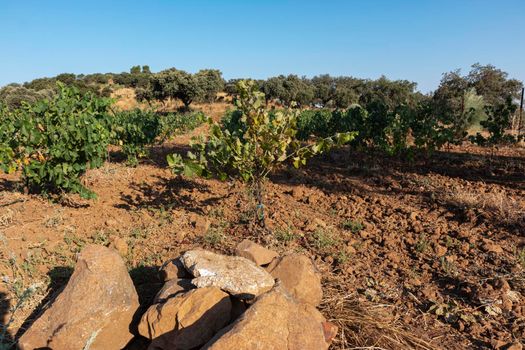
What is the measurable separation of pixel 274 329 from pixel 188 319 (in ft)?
2.03

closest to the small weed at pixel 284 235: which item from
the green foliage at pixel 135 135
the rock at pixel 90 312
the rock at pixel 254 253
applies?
the rock at pixel 254 253

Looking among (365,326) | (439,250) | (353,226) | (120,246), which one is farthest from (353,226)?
(120,246)

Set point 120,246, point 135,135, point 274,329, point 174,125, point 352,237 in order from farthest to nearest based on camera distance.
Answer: point 174,125
point 135,135
point 352,237
point 120,246
point 274,329

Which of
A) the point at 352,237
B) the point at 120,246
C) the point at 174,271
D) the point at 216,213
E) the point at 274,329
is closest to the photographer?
the point at 274,329

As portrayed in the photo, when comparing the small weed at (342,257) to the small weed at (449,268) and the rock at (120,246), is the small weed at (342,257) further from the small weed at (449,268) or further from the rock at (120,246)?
the rock at (120,246)

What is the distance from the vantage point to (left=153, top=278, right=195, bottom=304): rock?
9.39ft

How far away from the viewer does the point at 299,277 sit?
3.07 meters

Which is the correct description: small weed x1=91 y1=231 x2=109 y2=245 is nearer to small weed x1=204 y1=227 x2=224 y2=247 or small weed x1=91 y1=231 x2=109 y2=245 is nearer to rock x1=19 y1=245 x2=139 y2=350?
small weed x1=204 y1=227 x2=224 y2=247

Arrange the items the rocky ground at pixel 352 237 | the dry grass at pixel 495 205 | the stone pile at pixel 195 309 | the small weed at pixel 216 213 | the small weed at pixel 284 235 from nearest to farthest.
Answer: the stone pile at pixel 195 309
the rocky ground at pixel 352 237
the small weed at pixel 284 235
the dry grass at pixel 495 205
the small weed at pixel 216 213

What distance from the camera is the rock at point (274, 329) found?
7.02 feet

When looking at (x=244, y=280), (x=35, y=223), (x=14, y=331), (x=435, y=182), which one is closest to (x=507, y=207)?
(x=435, y=182)

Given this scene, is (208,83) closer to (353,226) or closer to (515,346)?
(353,226)

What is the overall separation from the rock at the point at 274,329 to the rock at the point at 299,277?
46 centimetres

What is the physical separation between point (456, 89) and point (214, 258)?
2082cm
